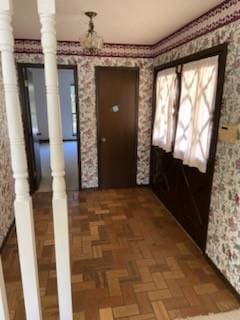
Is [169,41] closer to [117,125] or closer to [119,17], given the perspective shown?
[119,17]

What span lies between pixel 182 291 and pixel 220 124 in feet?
4.92

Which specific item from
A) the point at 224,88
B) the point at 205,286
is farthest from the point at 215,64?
the point at 205,286

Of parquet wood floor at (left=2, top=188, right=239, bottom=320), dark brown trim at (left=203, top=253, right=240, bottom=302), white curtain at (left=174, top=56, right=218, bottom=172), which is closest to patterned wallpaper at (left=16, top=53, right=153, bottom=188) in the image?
parquet wood floor at (left=2, top=188, right=239, bottom=320)

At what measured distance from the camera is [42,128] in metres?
7.98

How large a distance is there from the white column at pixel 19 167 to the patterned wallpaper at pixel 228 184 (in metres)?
1.56

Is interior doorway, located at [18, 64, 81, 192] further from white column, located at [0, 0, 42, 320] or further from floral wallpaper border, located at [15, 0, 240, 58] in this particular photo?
white column, located at [0, 0, 42, 320]

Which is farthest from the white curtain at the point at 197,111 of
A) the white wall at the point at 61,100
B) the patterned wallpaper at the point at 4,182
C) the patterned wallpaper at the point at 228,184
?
the white wall at the point at 61,100

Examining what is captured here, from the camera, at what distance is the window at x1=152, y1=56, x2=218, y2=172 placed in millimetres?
2264

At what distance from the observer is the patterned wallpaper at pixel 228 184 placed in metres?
1.93

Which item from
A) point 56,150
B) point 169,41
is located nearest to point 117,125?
point 169,41

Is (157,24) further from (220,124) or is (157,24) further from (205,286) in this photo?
(205,286)

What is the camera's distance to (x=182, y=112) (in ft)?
9.18

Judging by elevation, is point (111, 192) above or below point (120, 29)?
below

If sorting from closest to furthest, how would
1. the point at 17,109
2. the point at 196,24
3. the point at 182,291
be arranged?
the point at 17,109
the point at 182,291
the point at 196,24
